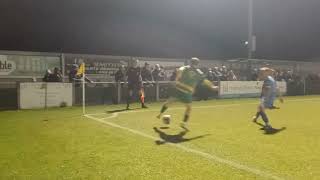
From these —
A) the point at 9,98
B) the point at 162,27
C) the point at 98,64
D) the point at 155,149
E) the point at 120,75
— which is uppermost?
the point at 162,27

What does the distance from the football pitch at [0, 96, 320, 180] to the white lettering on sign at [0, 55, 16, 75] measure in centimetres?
793

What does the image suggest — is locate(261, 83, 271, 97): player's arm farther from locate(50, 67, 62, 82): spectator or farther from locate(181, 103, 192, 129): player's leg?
locate(50, 67, 62, 82): spectator

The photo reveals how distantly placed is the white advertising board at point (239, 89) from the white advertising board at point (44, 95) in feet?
32.9

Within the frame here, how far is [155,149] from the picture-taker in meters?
9.67

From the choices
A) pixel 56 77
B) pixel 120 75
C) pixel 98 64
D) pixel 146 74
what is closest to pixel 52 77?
pixel 56 77

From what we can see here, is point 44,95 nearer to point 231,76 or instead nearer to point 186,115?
point 186,115

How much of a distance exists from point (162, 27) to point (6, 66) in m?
16.6

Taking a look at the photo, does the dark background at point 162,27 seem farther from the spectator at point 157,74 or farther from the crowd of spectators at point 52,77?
the crowd of spectators at point 52,77

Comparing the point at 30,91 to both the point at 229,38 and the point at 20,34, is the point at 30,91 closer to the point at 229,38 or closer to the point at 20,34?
the point at 20,34

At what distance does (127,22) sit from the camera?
3519 cm

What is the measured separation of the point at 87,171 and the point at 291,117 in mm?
10516

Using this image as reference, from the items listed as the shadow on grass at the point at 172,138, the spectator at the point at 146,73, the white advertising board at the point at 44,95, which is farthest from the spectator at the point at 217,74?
the shadow on grass at the point at 172,138

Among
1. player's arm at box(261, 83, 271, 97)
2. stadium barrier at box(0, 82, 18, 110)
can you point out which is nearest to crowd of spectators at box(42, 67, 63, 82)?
stadium barrier at box(0, 82, 18, 110)

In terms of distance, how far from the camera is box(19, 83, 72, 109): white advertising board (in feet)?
64.7
